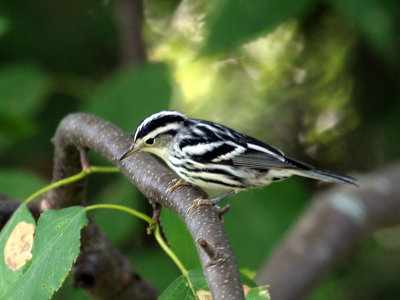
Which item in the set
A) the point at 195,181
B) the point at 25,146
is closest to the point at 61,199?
the point at 195,181

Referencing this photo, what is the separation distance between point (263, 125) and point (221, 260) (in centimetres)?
319

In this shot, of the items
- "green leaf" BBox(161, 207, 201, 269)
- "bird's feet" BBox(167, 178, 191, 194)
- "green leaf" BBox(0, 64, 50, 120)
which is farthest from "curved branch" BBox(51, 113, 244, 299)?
"green leaf" BBox(0, 64, 50, 120)

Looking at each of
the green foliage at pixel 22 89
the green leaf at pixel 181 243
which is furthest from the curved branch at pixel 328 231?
the green foliage at pixel 22 89

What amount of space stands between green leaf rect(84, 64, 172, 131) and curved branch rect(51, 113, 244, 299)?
56.1 inches

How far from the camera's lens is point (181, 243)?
2.12 meters

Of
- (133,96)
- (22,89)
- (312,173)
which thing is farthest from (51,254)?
(22,89)

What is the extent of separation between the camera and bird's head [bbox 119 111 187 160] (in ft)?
8.59

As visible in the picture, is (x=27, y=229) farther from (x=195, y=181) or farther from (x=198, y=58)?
(x=198, y=58)

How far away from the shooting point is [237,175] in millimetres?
2814

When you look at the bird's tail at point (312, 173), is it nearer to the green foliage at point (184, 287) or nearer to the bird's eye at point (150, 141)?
the bird's eye at point (150, 141)

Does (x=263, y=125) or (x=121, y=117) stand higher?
(x=263, y=125)

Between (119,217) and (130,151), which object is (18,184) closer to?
(119,217)

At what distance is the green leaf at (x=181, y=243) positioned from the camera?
209 cm

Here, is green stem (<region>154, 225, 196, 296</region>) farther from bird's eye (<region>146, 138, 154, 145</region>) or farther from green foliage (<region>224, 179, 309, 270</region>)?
green foliage (<region>224, 179, 309, 270</region>)
